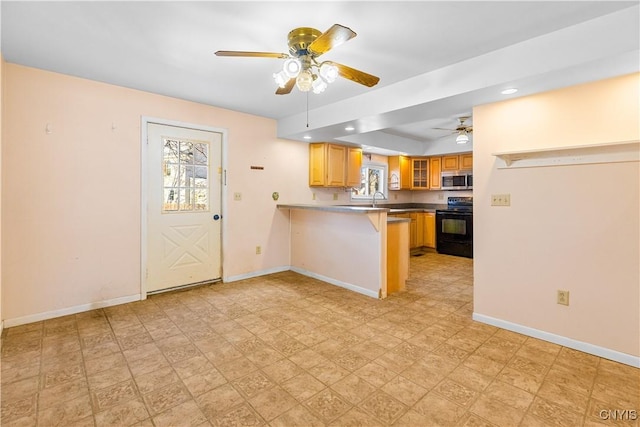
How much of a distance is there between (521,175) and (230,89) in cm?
295

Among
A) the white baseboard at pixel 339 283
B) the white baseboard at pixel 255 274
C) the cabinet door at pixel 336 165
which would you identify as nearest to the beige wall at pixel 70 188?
the white baseboard at pixel 255 274

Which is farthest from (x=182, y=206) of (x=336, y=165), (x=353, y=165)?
(x=353, y=165)

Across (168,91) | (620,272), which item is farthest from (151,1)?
(620,272)

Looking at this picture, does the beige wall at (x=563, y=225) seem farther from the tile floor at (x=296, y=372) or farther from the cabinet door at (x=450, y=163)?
the cabinet door at (x=450, y=163)

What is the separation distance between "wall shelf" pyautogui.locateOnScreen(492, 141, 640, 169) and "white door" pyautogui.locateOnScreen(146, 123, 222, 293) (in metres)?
3.27

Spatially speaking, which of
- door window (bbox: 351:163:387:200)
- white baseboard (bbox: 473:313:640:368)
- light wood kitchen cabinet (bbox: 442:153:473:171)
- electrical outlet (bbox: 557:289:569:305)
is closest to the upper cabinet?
door window (bbox: 351:163:387:200)

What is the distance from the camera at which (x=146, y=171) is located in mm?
3352

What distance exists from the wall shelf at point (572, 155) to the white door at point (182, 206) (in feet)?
10.7

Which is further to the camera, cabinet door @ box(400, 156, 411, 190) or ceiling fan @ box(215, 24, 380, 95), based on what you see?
cabinet door @ box(400, 156, 411, 190)

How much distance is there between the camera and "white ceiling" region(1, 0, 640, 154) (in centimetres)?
181

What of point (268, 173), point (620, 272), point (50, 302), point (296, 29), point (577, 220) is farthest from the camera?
point (268, 173)

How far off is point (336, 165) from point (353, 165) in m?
0.45

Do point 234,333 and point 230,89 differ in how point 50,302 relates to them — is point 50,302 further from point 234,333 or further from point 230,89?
point 230,89

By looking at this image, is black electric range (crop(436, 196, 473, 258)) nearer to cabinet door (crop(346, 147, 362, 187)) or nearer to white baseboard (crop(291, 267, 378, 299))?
cabinet door (crop(346, 147, 362, 187))
